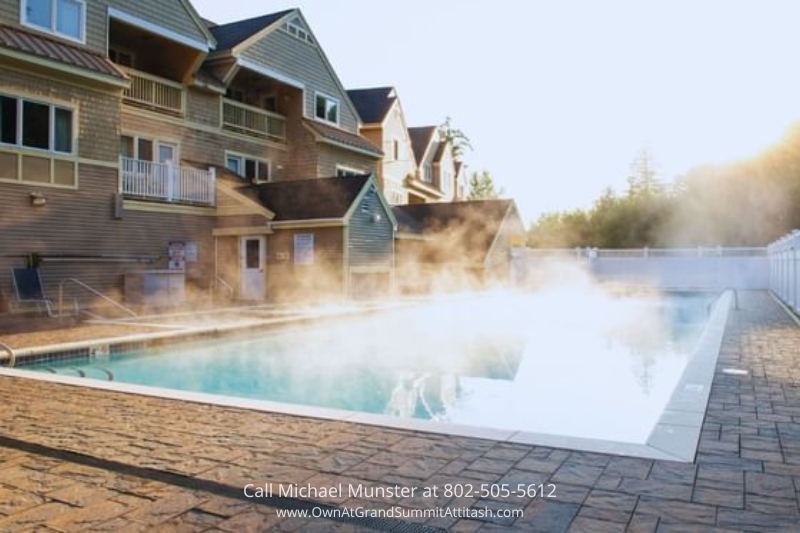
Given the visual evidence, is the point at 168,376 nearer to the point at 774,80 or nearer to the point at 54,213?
the point at 54,213

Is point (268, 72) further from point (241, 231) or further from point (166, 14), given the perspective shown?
point (241, 231)

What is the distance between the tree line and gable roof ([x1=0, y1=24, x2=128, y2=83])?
28.9 metres

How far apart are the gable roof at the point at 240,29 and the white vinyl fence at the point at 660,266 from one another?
14.2 meters

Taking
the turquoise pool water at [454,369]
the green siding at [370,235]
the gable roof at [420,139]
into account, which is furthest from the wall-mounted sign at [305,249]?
the gable roof at [420,139]

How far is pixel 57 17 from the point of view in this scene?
512 inches

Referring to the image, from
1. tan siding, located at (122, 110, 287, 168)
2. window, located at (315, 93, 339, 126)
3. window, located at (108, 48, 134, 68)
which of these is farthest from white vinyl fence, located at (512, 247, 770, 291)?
window, located at (108, 48, 134, 68)

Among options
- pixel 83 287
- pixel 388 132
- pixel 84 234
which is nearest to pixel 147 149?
pixel 84 234

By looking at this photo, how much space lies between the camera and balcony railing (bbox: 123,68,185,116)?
15.2m

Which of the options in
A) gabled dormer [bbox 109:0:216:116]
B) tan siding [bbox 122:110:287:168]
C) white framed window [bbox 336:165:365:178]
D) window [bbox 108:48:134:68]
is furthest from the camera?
white framed window [bbox 336:165:365:178]

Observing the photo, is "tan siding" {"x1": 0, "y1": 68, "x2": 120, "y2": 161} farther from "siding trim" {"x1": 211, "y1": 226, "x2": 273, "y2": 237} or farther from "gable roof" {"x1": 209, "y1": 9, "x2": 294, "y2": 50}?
"gable roof" {"x1": 209, "y1": 9, "x2": 294, "y2": 50}

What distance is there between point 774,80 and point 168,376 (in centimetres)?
2757

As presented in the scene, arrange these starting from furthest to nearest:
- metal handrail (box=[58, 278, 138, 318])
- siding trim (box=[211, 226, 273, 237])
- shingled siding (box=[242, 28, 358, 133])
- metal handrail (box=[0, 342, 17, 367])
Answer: shingled siding (box=[242, 28, 358, 133]), siding trim (box=[211, 226, 273, 237]), metal handrail (box=[58, 278, 138, 318]), metal handrail (box=[0, 342, 17, 367])

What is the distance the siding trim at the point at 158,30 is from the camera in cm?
1420

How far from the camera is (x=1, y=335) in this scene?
9.02 metres
